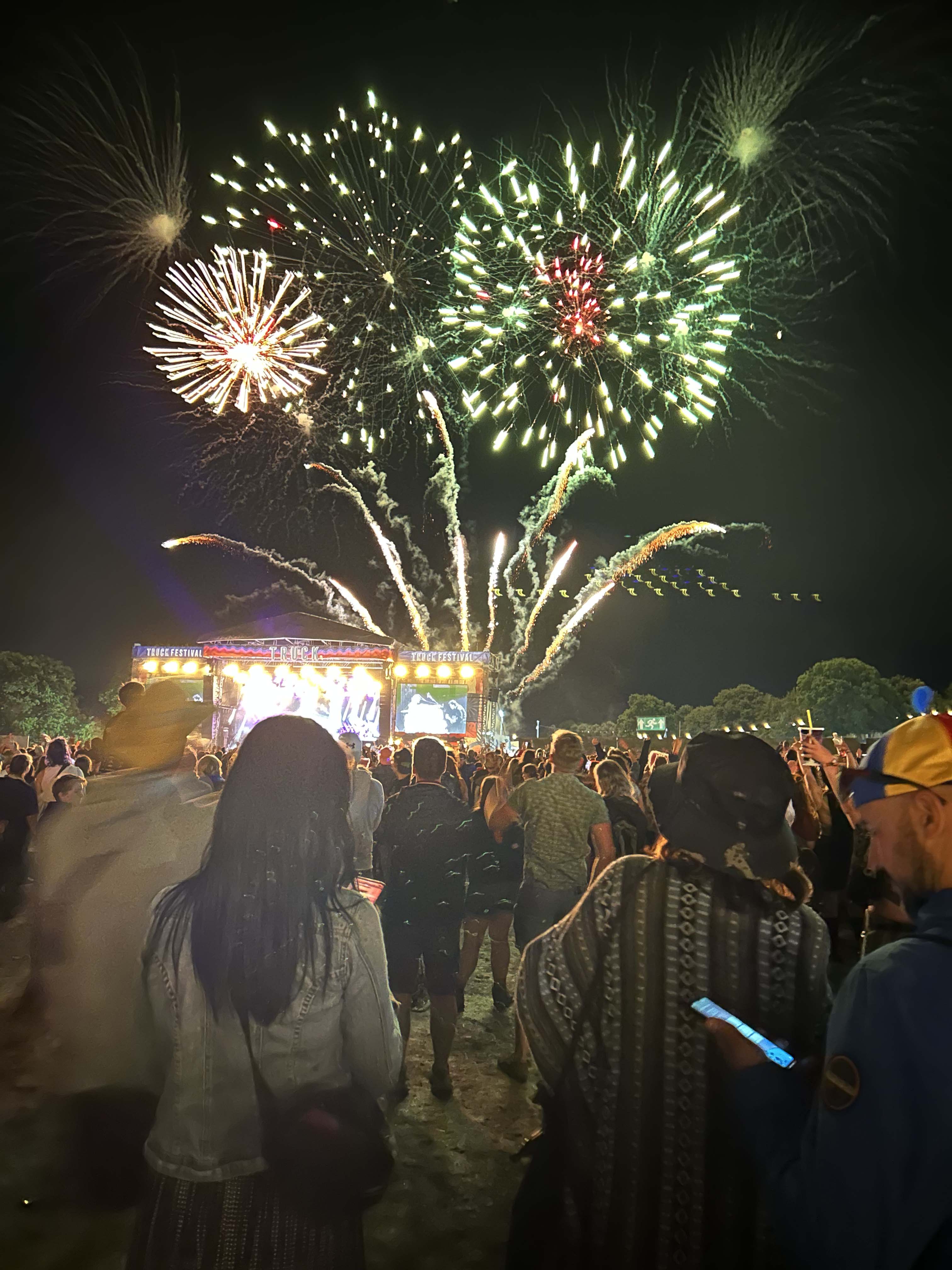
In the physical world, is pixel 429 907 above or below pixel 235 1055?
below

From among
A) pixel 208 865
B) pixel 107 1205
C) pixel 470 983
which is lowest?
pixel 470 983

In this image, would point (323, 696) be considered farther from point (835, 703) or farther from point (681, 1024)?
point (835, 703)

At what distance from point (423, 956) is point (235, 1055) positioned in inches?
125

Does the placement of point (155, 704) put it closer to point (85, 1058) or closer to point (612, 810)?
point (85, 1058)

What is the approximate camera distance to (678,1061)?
68.4 inches

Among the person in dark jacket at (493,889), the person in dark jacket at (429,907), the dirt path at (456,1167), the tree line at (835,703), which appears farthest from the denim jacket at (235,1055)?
the tree line at (835,703)

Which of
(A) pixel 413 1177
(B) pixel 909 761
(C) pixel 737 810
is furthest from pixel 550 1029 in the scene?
(A) pixel 413 1177

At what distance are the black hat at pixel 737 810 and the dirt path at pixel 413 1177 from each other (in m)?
2.43

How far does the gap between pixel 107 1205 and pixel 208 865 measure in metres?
0.85

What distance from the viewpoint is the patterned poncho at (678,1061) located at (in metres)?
1.72

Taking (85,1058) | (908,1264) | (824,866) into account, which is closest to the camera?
(908,1264)

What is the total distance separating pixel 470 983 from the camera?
6.96 meters

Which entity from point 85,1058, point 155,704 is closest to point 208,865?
point 85,1058

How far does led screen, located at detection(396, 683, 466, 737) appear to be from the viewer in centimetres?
3125
